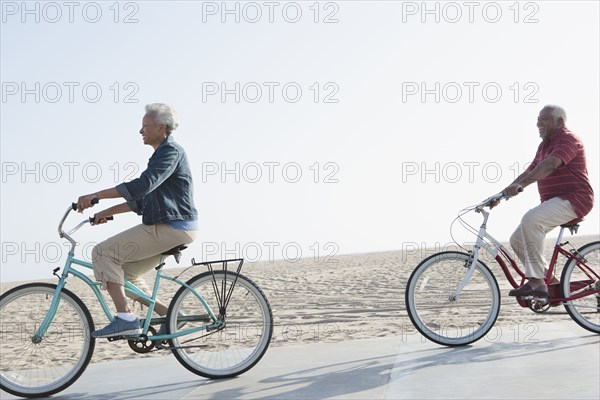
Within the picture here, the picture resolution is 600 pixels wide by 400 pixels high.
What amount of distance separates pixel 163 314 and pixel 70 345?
0.72 m

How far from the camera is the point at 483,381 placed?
15.0 feet

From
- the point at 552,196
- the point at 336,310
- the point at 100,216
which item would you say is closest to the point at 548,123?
the point at 552,196

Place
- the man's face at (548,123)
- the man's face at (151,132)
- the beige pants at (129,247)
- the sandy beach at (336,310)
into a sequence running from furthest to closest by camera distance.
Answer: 1. the sandy beach at (336,310)
2. the man's face at (548,123)
3. the man's face at (151,132)
4. the beige pants at (129,247)

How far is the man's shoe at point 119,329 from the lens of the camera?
15.7 ft

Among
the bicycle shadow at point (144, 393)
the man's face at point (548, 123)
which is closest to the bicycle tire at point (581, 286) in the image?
the man's face at point (548, 123)

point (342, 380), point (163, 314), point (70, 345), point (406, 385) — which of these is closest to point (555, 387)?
point (406, 385)

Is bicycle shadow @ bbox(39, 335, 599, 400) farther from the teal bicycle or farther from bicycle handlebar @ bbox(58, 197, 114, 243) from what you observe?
bicycle handlebar @ bbox(58, 197, 114, 243)

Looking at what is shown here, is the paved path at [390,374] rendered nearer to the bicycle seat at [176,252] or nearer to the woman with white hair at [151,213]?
the woman with white hair at [151,213]

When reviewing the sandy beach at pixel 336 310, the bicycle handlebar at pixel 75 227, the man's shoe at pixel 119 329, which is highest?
the bicycle handlebar at pixel 75 227

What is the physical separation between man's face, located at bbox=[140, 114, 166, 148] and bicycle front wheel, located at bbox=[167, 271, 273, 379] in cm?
97

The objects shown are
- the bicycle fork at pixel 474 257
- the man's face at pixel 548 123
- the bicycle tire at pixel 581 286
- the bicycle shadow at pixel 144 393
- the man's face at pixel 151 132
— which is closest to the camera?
the bicycle shadow at pixel 144 393

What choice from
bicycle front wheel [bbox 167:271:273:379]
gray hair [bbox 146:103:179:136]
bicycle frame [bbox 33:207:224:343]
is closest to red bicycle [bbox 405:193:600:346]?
bicycle front wheel [bbox 167:271:273:379]

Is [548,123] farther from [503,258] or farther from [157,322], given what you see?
[157,322]

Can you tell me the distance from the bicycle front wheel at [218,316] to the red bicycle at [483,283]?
1291mm
